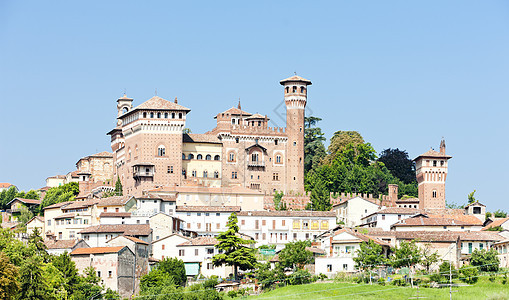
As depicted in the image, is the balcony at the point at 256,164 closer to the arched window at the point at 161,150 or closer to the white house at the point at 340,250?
the arched window at the point at 161,150

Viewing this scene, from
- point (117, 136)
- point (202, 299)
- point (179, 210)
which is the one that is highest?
point (117, 136)

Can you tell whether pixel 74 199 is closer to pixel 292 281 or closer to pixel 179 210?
pixel 179 210

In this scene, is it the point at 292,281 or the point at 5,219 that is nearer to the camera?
the point at 292,281

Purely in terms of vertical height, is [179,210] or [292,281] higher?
[179,210]

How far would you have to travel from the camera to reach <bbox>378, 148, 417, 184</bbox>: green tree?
389ft

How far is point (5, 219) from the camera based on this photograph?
11350 cm

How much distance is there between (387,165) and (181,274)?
51.7 meters

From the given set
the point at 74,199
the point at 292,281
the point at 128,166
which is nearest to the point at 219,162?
the point at 128,166

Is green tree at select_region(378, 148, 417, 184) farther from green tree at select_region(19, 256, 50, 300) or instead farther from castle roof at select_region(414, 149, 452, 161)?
green tree at select_region(19, 256, 50, 300)

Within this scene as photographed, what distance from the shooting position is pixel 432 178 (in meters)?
102

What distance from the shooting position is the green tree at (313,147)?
12250 cm

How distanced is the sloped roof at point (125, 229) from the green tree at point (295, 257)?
12809mm

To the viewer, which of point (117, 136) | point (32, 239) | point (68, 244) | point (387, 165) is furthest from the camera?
point (387, 165)

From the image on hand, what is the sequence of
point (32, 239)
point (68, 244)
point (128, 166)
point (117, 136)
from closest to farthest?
point (32, 239) < point (68, 244) < point (128, 166) < point (117, 136)
